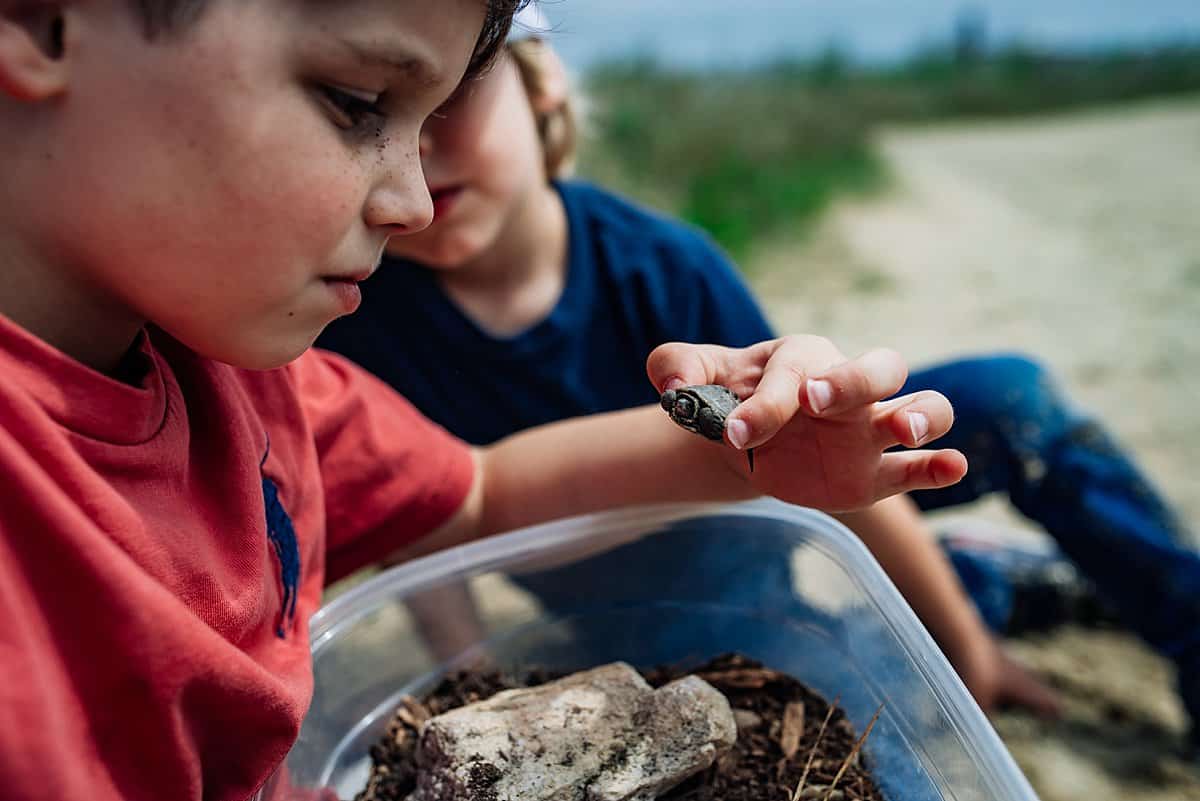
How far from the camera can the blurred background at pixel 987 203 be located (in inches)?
81.4

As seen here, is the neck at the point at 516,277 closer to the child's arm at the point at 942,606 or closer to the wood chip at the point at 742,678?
the child's arm at the point at 942,606

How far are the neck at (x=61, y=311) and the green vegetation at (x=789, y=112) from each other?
6.58 ft

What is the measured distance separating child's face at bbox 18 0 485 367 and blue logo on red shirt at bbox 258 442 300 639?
0.22 meters

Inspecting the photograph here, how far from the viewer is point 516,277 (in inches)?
73.5

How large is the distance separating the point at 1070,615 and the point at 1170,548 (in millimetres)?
429

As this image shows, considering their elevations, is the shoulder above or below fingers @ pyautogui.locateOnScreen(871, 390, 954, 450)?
below

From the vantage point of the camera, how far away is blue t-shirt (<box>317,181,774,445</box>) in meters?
1.80

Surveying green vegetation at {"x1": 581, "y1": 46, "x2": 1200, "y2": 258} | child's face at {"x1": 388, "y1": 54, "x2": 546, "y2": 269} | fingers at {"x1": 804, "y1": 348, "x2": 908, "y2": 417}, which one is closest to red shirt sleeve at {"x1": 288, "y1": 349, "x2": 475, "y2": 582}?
child's face at {"x1": 388, "y1": 54, "x2": 546, "y2": 269}

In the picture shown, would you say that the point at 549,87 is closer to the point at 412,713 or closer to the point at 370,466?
the point at 370,466

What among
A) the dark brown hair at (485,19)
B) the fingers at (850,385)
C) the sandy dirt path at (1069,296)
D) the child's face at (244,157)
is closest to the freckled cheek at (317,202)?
the child's face at (244,157)

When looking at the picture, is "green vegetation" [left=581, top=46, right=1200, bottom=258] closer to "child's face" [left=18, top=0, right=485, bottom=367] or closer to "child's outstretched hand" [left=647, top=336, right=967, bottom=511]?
"child's outstretched hand" [left=647, top=336, right=967, bottom=511]

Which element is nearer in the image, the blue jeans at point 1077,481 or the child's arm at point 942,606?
the child's arm at point 942,606

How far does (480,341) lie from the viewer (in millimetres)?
1803

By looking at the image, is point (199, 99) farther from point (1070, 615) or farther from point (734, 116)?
point (734, 116)
